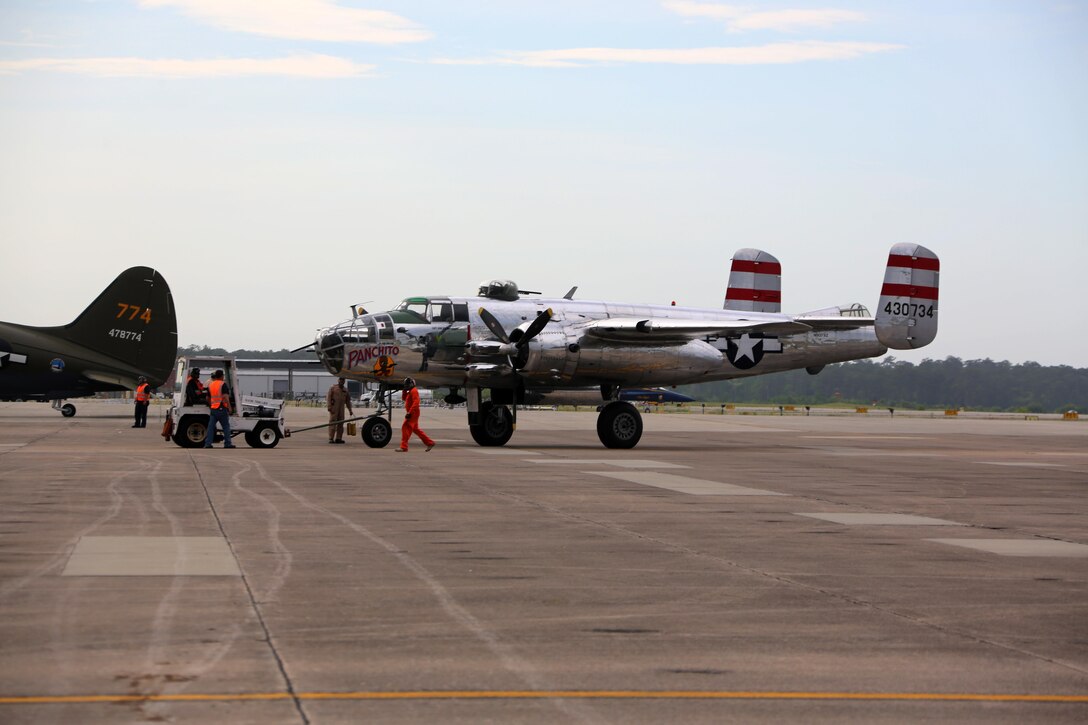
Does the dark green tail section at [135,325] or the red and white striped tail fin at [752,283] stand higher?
the red and white striped tail fin at [752,283]

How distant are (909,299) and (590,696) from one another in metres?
34.5

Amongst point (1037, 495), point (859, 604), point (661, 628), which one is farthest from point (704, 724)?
point (1037, 495)

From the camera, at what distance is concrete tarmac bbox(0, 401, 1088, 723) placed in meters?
6.41

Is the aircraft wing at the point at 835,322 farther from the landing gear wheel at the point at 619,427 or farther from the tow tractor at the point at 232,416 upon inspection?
the tow tractor at the point at 232,416

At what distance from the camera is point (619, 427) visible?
3186 cm

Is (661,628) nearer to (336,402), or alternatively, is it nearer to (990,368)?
(336,402)

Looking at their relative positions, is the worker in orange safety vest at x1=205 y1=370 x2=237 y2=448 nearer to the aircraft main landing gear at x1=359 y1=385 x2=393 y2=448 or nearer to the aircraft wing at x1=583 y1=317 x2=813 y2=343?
the aircraft main landing gear at x1=359 y1=385 x2=393 y2=448

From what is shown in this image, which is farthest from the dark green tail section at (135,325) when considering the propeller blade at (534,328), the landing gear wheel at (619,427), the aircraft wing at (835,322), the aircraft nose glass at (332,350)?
the aircraft wing at (835,322)

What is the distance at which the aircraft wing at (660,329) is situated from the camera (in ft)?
101

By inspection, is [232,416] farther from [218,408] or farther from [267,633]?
[267,633]

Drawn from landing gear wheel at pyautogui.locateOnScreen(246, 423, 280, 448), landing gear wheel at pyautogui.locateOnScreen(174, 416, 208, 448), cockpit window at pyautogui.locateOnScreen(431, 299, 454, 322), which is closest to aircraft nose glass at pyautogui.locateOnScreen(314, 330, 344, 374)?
landing gear wheel at pyautogui.locateOnScreen(246, 423, 280, 448)

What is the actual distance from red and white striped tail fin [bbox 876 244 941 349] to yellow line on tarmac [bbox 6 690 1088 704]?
32.8m

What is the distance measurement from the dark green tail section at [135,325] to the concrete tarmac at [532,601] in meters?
28.3

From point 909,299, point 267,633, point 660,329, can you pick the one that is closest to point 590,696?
point 267,633
